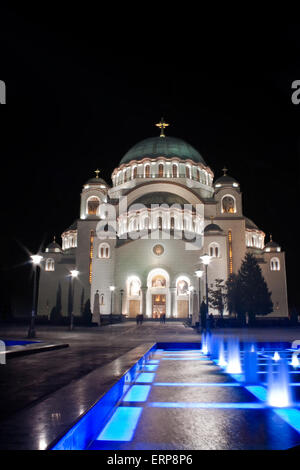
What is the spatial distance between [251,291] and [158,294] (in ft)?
30.3

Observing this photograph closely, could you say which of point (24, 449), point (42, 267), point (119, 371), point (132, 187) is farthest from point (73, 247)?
point (24, 449)

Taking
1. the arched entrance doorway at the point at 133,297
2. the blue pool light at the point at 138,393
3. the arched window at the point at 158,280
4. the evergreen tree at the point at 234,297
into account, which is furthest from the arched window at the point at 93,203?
the blue pool light at the point at 138,393

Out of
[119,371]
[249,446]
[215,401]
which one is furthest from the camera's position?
[119,371]

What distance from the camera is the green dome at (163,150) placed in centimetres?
4656

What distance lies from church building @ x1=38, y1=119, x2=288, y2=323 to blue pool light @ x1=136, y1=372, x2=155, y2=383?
26375 millimetres

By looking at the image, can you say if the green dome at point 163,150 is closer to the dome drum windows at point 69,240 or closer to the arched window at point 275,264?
the dome drum windows at point 69,240

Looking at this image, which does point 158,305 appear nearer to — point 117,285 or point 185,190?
point 117,285

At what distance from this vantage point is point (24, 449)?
2.11m

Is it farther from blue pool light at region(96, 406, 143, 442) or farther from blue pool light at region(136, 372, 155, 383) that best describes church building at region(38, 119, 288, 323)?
blue pool light at region(96, 406, 143, 442)

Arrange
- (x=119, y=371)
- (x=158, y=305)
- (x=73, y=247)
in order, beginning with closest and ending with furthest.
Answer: (x=119, y=371), (x=158, y=305), (x=73, y=247)

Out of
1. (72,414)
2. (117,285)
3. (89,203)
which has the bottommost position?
(72,414)

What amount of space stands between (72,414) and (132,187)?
4202 centimetres

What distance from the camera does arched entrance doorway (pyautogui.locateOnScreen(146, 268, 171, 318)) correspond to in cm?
3666

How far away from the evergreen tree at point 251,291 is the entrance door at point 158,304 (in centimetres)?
768
